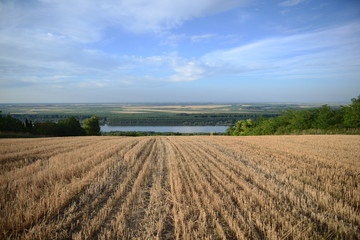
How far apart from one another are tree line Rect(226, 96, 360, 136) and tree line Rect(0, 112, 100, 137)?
1978 inches

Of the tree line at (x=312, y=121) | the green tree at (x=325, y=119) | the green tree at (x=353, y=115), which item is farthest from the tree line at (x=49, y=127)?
the green tree at (x=353, y=115)

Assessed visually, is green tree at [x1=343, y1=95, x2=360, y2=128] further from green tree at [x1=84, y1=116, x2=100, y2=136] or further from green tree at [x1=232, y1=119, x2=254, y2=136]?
green tree at [x1=84, y1=116, x2=100, y2=136]

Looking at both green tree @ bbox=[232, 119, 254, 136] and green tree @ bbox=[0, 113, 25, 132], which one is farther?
green tree @ bbox=[232, 119, 254, 136]

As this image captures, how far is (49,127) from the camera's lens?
4953cm

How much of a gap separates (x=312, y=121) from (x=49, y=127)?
6958 centimetres

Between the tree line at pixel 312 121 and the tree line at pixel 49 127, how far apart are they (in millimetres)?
50252

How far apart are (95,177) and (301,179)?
25.6 feet

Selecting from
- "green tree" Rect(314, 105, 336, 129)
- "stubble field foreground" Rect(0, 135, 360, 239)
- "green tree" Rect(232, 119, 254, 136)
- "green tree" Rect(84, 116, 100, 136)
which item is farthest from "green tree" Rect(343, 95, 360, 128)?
"green tree" Rect(84, 116, 100, 136)

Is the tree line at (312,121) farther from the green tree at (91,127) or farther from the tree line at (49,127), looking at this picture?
the tree line at (49,127)

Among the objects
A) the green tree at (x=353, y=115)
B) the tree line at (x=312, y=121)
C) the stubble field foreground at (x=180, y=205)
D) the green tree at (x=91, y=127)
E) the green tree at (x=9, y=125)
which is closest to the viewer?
the stubble field foreground at (x=180, y=205)

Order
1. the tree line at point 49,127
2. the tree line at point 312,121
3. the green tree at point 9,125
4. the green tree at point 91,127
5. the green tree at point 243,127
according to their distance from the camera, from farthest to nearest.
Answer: the green tree at point 243,127 → the green tree at point 91,127 → the tree line at point 49,127 → the green tree at point 9,125 → the tree line at point 312,121

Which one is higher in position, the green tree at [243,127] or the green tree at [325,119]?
the green tree at [325,119]

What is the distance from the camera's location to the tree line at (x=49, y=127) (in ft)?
148

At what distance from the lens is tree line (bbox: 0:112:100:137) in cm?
4523
